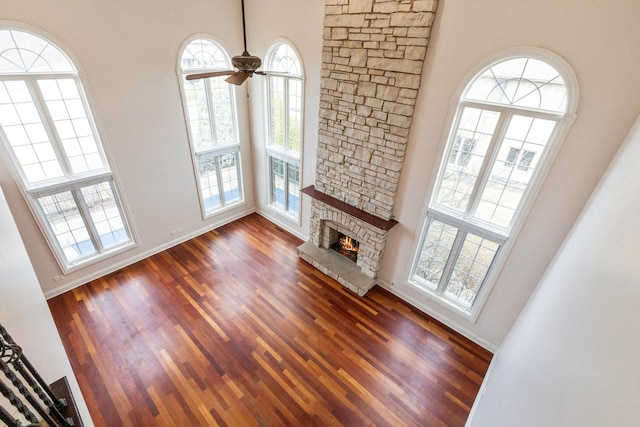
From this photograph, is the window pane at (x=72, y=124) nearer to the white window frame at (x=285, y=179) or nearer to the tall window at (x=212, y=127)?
the tall window at (x=212, y=127)

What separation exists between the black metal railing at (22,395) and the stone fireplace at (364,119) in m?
3.77

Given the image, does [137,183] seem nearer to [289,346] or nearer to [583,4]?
[289,346]

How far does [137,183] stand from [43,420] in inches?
182

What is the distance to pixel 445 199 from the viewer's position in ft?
12.9

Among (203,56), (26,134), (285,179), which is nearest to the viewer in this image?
(26,134)

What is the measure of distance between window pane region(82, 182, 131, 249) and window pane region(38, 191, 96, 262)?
17 cm

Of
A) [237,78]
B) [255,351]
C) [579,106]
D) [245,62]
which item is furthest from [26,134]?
[579,106]

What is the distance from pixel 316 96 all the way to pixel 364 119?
1.05 metres

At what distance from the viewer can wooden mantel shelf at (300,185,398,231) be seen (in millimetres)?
4337

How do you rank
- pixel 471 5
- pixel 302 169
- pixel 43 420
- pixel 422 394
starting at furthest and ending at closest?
1. pixel 302 169
2. pixel 422 394
3. pixel 471 5
4. pixel 43 420

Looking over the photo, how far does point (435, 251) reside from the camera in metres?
4.27

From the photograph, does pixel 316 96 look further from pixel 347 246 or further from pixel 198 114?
pixel 347 246

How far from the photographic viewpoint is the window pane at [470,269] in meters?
3.81

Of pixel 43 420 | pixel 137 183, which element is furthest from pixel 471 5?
pixel 137 183
